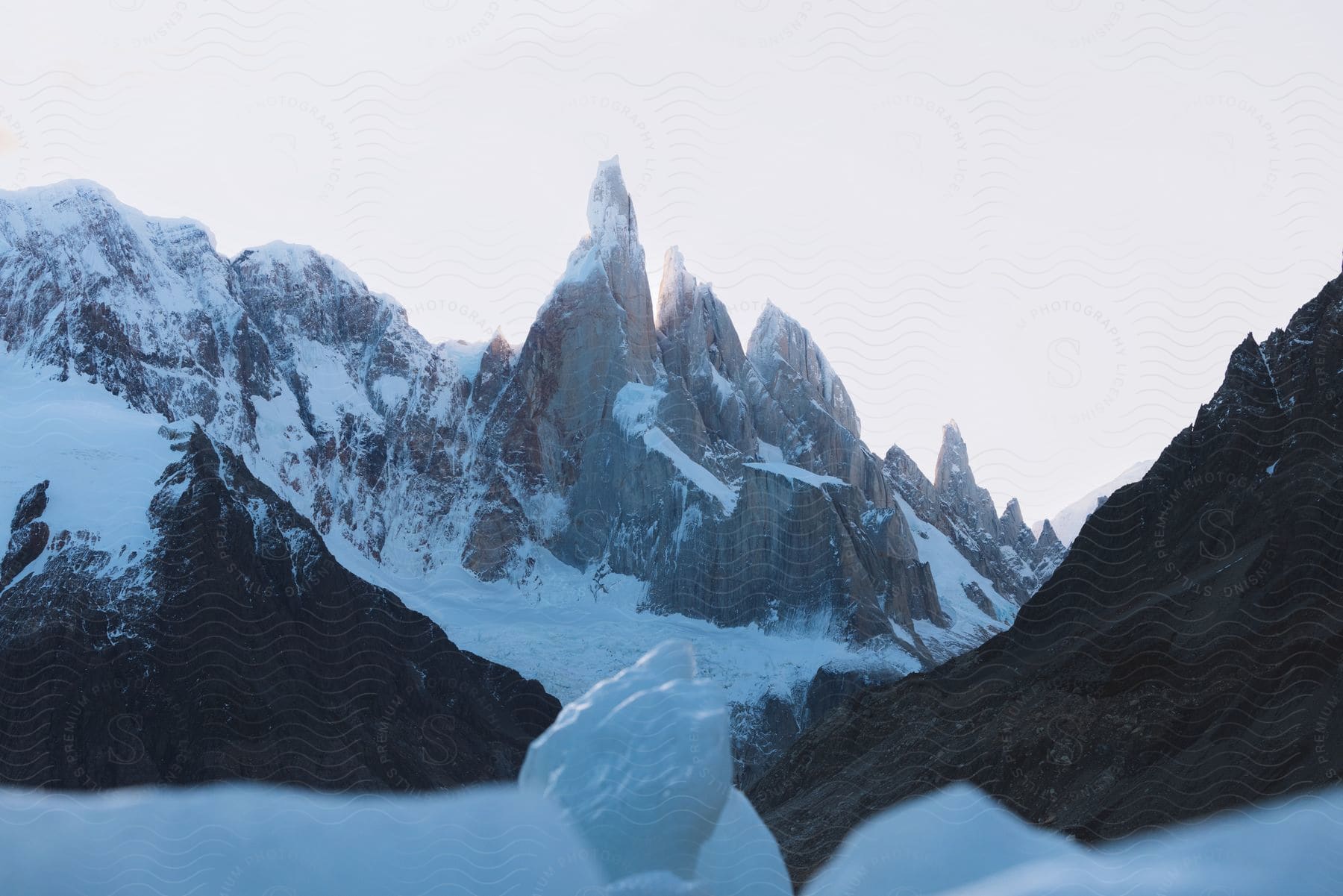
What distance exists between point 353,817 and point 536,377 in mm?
130610

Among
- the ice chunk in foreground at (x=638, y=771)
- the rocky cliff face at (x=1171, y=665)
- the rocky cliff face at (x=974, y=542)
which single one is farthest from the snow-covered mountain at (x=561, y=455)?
the ice chunk in foreground at (x=638, y=771)

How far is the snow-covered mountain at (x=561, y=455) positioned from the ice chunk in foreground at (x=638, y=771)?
98288mm

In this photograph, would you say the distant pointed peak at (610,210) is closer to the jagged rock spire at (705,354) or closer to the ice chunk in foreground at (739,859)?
the jagged rock spire at (705,354)

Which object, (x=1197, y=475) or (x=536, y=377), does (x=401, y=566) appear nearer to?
(x=536, y=377)

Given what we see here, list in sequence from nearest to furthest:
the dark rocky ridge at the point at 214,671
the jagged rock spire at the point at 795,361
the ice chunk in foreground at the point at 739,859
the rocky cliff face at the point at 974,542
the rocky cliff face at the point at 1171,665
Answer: the ice chunk in foreground at the point at 739,859, the rocky cliff face at the point at 1171,665, the dark rocky ridge at the point at 214,671, the jagged rock spire at the point at 795,361, the rocky cliff face at the point at 974,542

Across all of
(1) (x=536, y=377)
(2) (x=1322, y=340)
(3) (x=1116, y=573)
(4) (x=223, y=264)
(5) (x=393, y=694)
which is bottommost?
(5) (x=393, y=694)

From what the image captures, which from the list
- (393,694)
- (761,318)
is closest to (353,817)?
(393,694)

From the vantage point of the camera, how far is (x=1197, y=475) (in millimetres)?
57562

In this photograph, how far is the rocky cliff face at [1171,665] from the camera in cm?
4044

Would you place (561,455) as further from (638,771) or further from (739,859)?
(638,771)

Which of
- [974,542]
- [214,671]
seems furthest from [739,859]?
[974,542]

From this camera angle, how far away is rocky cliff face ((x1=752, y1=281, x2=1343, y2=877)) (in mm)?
40438

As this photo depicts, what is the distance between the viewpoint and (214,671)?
68.9 meters

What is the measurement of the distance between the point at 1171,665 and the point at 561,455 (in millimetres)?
102058
